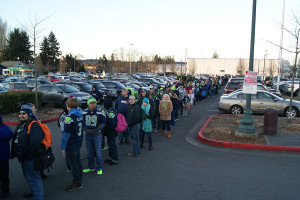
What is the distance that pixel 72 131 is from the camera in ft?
15.1

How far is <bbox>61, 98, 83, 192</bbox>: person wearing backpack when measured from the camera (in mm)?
4562

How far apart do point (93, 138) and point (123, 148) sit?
94.9 inches

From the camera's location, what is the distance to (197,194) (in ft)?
Result: 15.3

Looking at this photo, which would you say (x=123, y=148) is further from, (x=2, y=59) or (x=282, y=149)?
(x=2, y=59)

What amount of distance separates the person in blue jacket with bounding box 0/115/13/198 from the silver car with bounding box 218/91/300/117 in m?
12.0

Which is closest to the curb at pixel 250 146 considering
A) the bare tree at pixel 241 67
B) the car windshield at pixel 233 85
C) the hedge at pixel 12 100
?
the hedge at pixel 12 100

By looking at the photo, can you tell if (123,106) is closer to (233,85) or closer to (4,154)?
(4,154)

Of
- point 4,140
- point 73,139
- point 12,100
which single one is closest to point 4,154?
point 4,140

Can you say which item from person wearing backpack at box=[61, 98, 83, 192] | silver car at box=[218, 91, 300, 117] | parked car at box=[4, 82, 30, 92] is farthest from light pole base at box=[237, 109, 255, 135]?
parked car at box=[4, 82, 30, 92]

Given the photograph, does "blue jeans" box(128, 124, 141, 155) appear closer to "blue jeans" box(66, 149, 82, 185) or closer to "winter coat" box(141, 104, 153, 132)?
"winter coat" box(141, 104, 153, 132)

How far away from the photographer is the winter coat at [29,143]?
388 centimetres

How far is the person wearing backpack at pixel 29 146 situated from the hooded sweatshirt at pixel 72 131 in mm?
564

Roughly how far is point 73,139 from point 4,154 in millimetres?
1189

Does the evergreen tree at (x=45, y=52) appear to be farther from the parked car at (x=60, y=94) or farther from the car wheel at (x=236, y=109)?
the car wheel at (x=236, y=109)
